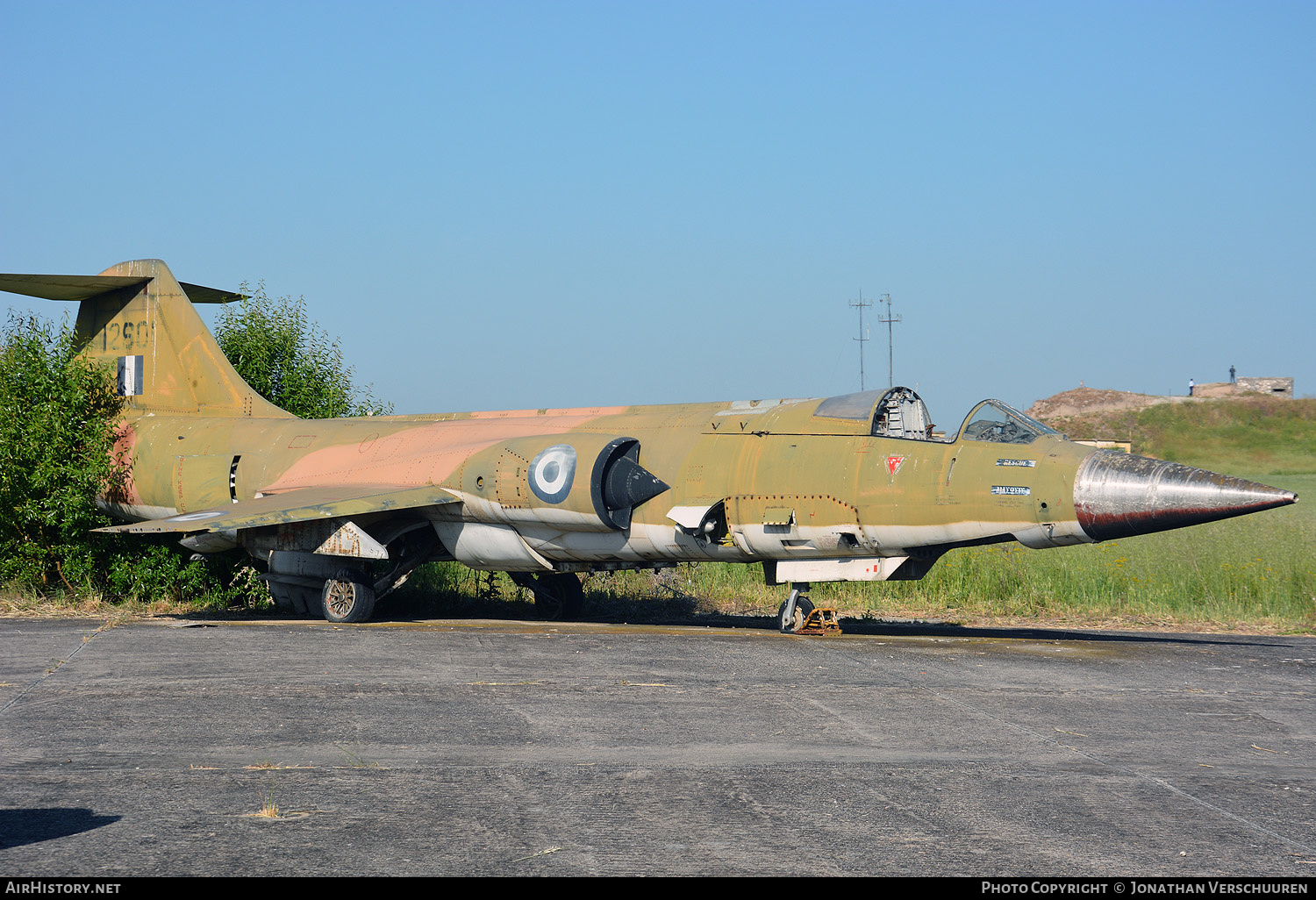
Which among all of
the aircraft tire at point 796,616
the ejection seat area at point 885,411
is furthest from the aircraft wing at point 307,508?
the ejection seat area at point 885,411

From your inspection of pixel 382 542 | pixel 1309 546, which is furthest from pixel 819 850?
pixel 1309 546

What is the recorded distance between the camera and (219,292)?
2002 cm

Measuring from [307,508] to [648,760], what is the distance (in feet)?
27.3

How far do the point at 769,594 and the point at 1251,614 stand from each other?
7027 mm

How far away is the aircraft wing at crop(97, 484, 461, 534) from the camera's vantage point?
13578 mm

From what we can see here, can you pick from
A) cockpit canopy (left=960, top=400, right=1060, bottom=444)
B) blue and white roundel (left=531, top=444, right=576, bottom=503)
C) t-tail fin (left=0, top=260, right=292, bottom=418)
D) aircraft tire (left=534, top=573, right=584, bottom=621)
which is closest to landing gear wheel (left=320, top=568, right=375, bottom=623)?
aircraft tire (left=534, top=573, right=584, bottom=621)

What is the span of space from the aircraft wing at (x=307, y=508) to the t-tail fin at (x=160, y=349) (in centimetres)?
411

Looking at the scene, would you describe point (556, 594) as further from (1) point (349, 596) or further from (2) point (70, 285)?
(2) point (70, 285)

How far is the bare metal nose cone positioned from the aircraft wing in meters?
7.63

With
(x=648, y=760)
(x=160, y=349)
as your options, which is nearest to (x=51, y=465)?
(x=160, y=349)

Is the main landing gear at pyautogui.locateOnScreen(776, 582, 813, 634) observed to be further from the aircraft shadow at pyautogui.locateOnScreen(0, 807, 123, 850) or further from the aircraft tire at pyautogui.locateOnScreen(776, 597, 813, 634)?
the aircraft shadow at pyautogui.locateOnScreen(0, 807, 123, 850)

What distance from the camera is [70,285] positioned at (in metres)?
17.9

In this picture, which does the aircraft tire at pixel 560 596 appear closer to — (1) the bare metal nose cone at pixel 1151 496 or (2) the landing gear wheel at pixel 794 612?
(2) the landing gear wheel at pixel 794 612
